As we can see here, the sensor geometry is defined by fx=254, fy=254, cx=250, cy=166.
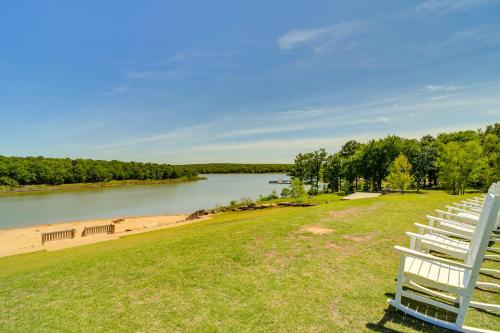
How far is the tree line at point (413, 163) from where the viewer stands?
81.1ft

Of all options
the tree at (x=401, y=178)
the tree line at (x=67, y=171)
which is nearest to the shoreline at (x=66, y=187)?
the tree line at (x=67, y=171)

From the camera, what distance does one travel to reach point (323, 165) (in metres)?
49.8

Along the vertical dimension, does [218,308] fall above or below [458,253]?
below

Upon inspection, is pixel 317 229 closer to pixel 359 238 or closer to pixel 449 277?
pixel 359 238

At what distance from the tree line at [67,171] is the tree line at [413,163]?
63162 mm

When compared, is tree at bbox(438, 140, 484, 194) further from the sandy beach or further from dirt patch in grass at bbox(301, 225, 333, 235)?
the sandy beach

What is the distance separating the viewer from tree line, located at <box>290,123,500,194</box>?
24.7 meters

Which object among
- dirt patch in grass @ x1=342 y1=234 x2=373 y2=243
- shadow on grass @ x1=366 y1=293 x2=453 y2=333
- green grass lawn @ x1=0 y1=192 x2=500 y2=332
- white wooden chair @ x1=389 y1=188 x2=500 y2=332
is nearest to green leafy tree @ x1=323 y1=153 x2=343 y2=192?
dirt patch in grass @ x1=342 y1=234 x2=373 y2=243

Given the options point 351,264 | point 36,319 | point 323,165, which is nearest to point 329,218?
point 351,264

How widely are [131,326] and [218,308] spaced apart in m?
1.13

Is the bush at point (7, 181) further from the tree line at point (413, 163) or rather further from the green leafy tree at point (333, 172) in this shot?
the green leafy tree at point (333, 172)

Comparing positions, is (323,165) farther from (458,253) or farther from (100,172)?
(100,172)

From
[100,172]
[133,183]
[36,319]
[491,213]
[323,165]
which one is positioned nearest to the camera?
[491,213]

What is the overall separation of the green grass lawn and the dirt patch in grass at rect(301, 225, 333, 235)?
37 centimetres
